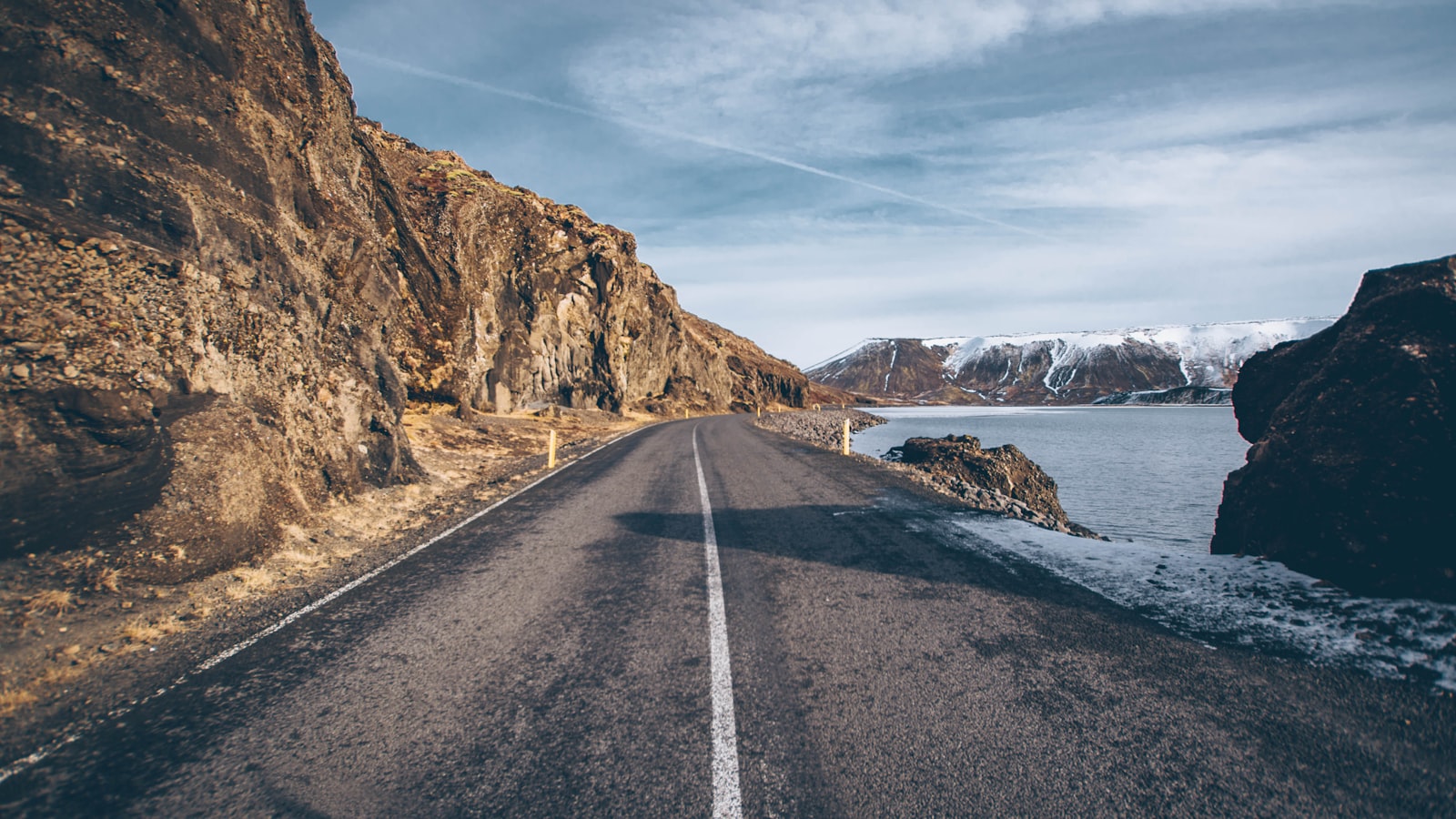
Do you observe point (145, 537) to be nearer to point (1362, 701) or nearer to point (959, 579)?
point (959, 579)

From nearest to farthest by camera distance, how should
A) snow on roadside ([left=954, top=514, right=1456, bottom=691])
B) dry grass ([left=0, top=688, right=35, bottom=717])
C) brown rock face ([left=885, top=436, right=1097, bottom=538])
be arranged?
dry grass ([left=0, top=688, right=35, bottom=717]) → snow on roadside ([left=954, top=514, right=1456, bottom=691]) → brown rock face ([left=885, top=436, right=1097, bottom=538])

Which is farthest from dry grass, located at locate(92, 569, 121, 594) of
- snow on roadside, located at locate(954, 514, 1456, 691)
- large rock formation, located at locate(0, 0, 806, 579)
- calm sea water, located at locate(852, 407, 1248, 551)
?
calm sea water, located at locate(852, 407, 1248, 551)

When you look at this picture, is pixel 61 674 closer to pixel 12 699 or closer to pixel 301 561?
pixel 12 699

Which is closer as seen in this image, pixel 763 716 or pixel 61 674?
pixel 763 716

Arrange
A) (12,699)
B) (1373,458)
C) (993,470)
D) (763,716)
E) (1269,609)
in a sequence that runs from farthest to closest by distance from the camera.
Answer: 1. (993,470)
2. (1373,458)
3. (1269,609)
4. (12,699)
5. (763,716)

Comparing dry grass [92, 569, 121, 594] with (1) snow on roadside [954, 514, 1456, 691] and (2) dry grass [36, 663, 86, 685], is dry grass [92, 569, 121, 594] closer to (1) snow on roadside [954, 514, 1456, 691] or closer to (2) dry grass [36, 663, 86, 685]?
(2) dry grass [36, 663, 86, 685]

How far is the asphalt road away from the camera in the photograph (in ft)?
9.16

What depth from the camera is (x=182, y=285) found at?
24.3 feet

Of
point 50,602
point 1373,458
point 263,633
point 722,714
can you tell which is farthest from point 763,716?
point 50,602

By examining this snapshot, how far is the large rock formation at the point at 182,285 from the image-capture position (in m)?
5.63

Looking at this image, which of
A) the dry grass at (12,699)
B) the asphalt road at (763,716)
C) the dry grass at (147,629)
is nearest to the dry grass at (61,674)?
the dry grass at (12,699)

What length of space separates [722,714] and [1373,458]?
5961 mm

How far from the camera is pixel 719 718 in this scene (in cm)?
344

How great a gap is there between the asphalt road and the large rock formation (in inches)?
101
